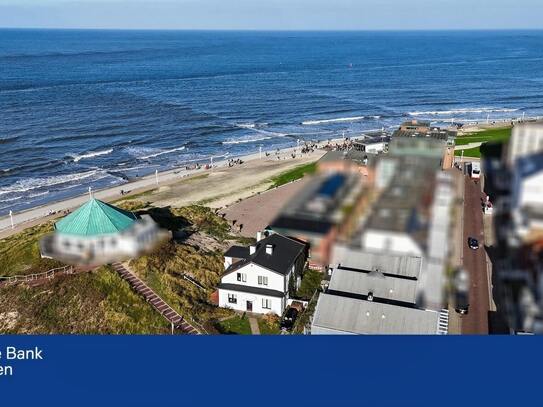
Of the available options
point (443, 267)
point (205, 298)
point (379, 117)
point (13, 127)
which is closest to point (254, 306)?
point (205, 298)

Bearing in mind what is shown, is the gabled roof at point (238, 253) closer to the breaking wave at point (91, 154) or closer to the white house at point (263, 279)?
→ the white house at point (263, 279)

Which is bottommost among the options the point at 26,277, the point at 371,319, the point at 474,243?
the point at 26,277

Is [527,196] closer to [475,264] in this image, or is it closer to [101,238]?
[101,238]

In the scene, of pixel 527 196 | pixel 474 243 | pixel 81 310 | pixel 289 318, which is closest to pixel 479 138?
pixel 474 243

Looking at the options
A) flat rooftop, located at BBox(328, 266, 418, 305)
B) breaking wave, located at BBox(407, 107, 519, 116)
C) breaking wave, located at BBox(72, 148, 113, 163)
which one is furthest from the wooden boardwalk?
breaking wave, located at BBox(407, 107, 519, 116)

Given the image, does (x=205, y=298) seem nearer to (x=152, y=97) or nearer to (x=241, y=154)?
(x=241, y=154)
